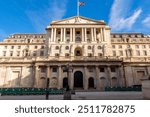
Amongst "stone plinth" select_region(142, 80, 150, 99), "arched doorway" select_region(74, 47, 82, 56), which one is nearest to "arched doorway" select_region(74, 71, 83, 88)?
"arched doorway" select_region(74, 47, 82, 56)

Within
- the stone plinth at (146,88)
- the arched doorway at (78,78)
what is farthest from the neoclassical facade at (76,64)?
the stone plinth at (146,88)

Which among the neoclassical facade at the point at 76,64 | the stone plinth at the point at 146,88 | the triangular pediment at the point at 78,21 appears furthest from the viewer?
the triangular pediment at the point at 78,21

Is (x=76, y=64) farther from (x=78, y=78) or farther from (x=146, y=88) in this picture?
(x=146, y=88)

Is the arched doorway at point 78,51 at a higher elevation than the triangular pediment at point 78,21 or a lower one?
lower

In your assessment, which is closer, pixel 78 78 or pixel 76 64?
pixel 76 64

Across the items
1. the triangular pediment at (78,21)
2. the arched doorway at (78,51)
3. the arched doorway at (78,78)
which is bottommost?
the arched doorway at (78,78)

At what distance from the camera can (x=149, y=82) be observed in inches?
487

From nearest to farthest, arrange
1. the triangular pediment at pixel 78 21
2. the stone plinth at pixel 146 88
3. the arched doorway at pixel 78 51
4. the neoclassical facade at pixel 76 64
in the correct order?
the stone plinth at pixel 146 88 → the neoclassical facade at pixel 76 64 → the arched doorway at pixel 78 51 → the triangular pediment at pixel 78 21

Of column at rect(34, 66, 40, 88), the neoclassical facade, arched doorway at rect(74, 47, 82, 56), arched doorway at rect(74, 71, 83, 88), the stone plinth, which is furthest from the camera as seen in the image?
arched doorway at rect(74, 47, 82, 56)

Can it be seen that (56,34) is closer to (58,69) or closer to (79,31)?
(79,31)

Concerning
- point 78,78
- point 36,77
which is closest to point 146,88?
point 78,78

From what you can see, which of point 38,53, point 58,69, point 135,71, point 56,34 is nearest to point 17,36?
point 38,53

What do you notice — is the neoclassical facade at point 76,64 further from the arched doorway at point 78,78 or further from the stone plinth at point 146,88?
the stone plinth at point 146,88

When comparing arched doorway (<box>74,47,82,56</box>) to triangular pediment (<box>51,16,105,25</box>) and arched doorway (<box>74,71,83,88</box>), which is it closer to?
triangular pediment (<box>51,16,105,25</box>)
